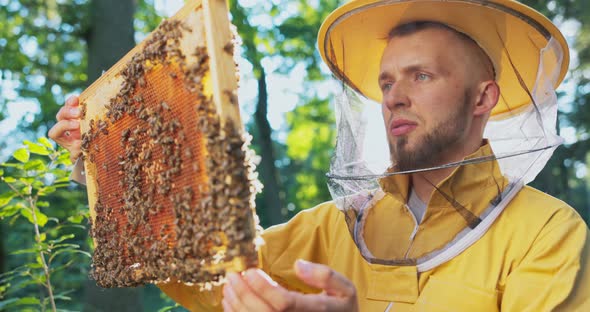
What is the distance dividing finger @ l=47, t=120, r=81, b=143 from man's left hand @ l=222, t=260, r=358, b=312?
1.37 meters

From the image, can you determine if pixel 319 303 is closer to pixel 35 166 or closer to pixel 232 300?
pixel 232 300

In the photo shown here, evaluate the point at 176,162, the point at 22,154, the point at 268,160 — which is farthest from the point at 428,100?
the point at 268,160

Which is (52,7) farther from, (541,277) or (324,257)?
(541,277)

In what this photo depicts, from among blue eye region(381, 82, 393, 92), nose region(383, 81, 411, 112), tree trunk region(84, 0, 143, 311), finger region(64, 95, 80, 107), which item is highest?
tree trunk region(84, 0, 143, 311)

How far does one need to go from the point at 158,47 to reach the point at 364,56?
5.12 ft

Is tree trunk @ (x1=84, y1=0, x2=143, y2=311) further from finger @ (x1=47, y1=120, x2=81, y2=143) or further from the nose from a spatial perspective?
the nose

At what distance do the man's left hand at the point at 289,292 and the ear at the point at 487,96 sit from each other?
1.44 meters

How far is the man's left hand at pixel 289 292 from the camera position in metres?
1.47

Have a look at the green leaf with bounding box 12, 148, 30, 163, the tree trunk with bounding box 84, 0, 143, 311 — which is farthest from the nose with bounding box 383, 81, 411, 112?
the tree trunk with bounding box 84, 0, 143, 311

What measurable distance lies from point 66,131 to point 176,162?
110cm

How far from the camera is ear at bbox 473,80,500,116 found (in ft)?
8.62

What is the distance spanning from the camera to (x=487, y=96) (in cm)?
264

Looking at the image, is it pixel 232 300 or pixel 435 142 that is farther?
pixel 435 142

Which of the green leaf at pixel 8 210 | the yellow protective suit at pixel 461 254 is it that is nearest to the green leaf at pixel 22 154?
the green leaf at pixel 8 210
